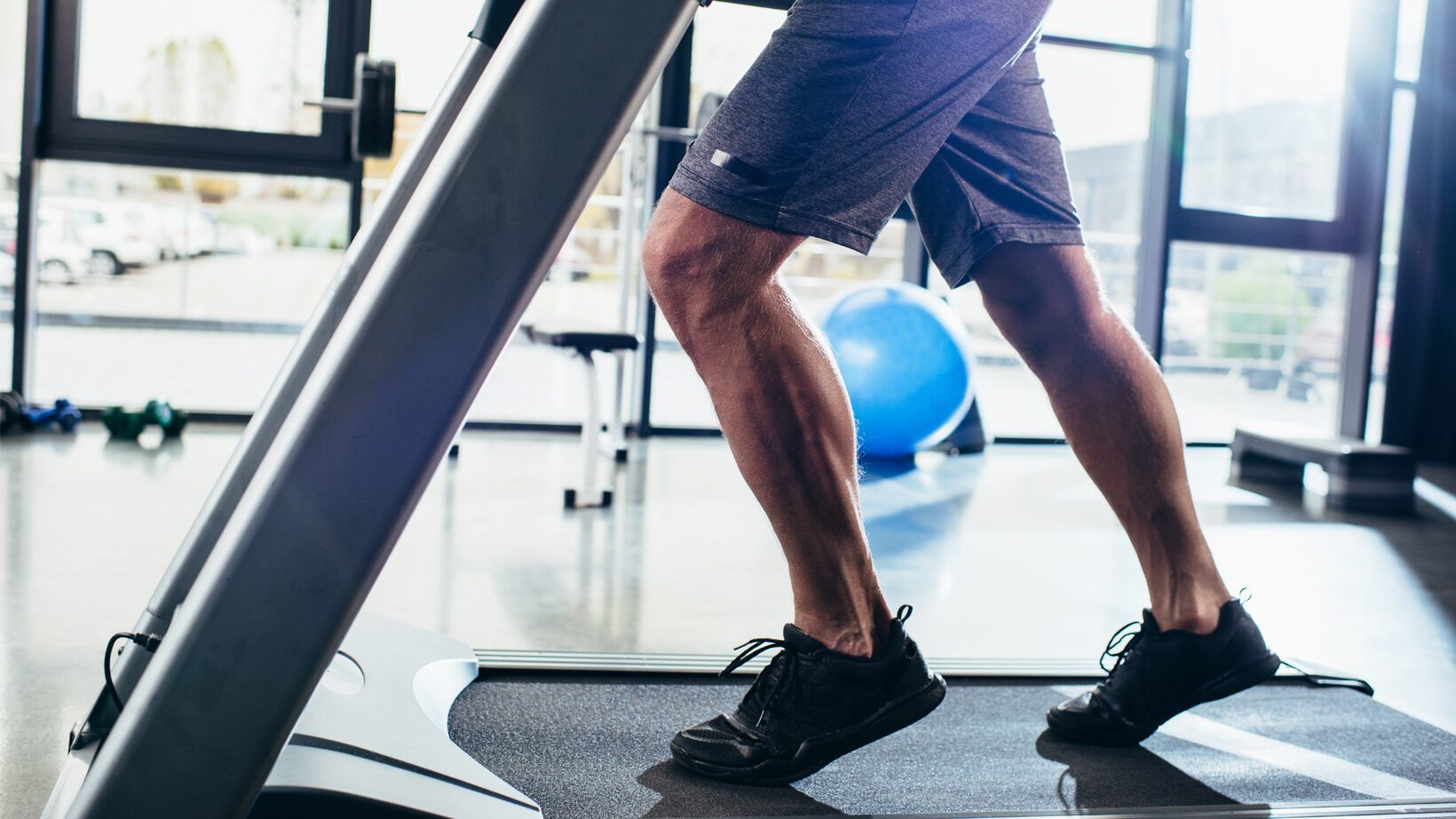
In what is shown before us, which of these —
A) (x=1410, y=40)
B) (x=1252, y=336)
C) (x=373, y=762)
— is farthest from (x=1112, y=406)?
(x=1252, y=336)

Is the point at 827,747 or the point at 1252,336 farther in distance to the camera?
the point at 1252,336

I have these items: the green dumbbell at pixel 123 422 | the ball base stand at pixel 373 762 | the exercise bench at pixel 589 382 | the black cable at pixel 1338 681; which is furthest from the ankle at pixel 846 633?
the green dumbbell at pixel 123 422

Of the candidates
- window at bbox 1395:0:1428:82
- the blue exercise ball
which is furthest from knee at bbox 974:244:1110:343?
window at bbox 1395:0:1428:82

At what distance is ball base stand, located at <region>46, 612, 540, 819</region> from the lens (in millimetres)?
719

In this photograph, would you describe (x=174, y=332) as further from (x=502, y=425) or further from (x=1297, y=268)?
(x=1297, y=268)

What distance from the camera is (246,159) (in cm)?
333

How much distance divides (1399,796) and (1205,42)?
12.2ft

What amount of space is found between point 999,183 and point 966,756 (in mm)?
555

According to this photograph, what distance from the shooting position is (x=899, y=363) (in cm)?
305

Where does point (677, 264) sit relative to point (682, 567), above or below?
above

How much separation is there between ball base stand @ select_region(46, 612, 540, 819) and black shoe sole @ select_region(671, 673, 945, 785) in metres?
0.21

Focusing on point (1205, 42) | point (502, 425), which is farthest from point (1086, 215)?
point (502, 425)

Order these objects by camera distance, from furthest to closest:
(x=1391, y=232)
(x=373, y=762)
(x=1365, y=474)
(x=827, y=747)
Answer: (x=1391, y=232)
(x=1365, y=474)
(x=827, y=747)
(x=373, y=762)

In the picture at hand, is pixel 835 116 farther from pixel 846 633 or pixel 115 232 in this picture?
pixel 115 232
